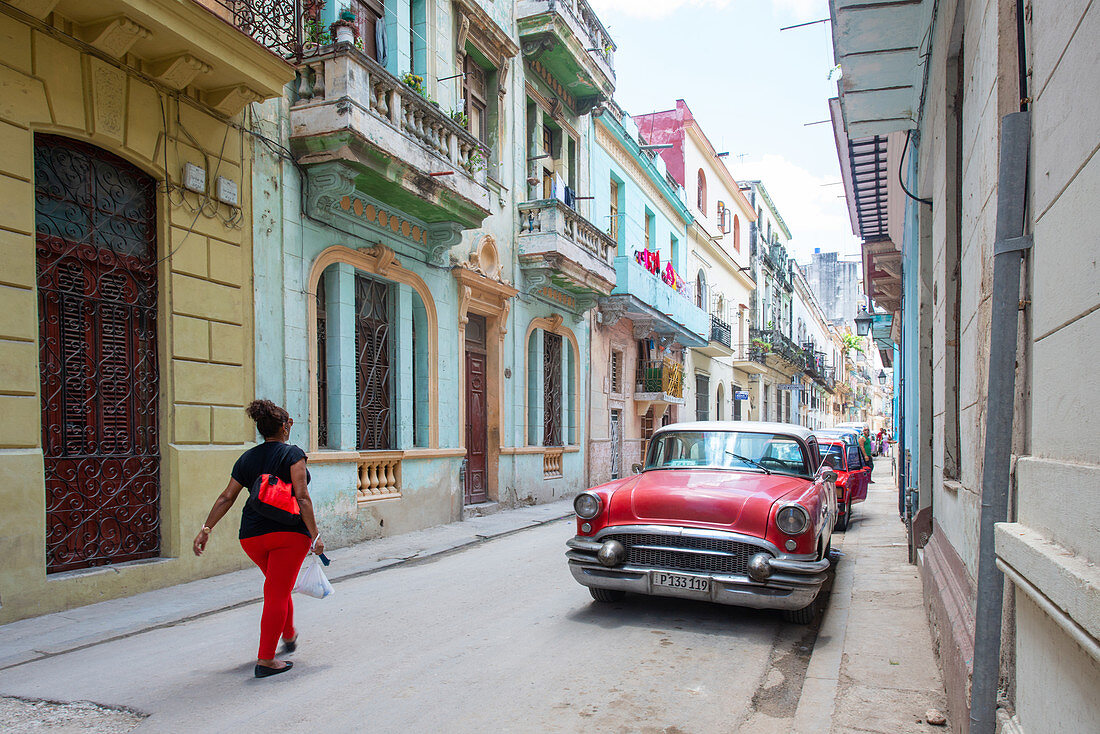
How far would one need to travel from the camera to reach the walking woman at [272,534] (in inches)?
187

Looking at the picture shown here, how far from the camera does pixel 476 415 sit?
1425 cm

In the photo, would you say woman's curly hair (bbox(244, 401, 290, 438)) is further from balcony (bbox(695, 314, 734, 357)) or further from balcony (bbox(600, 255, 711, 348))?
balcony (bbox(695, 314, 734, 357))

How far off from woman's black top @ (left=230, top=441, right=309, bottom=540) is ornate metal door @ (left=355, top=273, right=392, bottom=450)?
19.4 ft

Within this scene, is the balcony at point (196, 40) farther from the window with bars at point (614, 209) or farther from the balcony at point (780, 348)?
the balcony at point (780, 348)

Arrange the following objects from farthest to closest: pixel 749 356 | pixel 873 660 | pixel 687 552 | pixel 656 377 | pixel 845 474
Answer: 1. pixel 749 356
2. pixel 656 377
3. pixel 845 474
4. pixel 687 552
5. pixel 873 660

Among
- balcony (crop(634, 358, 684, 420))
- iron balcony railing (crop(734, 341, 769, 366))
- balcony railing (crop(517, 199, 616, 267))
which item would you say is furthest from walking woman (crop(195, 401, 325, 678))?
iron balcony railing (crop(734, 341, 769, 366))

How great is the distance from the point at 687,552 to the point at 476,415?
8.84 metres

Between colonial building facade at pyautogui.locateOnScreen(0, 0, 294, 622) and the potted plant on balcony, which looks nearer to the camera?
colonial building facade at pyautogui.locateOnScreen(0, 0, 294, 622)

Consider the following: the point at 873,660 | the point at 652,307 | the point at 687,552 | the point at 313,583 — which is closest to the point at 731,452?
the point at 687,552

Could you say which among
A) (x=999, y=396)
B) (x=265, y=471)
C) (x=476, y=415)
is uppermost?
(x=999, y=396)

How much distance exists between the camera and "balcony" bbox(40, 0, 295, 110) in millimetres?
6855

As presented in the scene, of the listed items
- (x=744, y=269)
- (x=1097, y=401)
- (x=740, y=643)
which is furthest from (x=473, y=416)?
(x=744, y=269)

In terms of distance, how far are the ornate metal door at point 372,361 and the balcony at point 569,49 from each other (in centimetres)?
713

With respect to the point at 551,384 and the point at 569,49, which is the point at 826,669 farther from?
the point at 569,49
